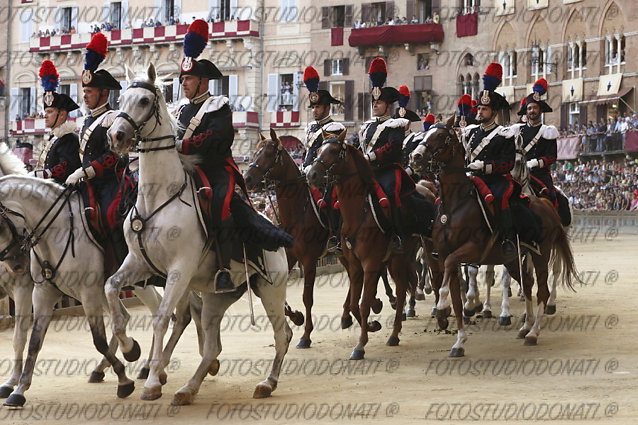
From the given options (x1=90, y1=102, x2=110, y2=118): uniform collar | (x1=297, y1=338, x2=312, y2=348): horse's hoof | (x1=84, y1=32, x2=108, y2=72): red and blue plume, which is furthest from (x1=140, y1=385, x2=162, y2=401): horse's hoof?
(x1=297, y1=338, x2=312, y2=348): horse's hoof

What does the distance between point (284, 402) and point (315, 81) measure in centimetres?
829

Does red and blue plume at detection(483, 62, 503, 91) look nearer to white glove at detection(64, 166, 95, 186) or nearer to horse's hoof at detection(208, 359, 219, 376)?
horse's hoof at detection(208, 359, 219, 376)

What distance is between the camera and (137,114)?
10461 mm

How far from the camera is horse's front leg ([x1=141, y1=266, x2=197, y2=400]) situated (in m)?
10.4

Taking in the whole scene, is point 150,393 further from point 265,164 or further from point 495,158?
point 495,158

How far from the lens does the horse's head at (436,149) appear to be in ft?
45.6

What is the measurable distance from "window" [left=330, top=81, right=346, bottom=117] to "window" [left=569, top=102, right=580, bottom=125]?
12903 millimetres

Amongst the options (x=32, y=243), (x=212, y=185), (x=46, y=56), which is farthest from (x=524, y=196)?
(x=46, y=56)

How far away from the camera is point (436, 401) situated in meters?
10.8

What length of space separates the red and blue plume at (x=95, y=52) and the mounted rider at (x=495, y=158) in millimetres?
5245

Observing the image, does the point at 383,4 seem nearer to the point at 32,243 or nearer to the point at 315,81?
the point at 315,81

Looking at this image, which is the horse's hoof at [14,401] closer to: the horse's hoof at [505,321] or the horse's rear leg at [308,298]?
the horse's rear leg at [308,298]

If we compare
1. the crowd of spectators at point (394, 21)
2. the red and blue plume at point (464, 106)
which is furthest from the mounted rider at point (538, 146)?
the crowd of spectators at point (394, 21)

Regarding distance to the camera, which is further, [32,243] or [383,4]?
[383,4]
